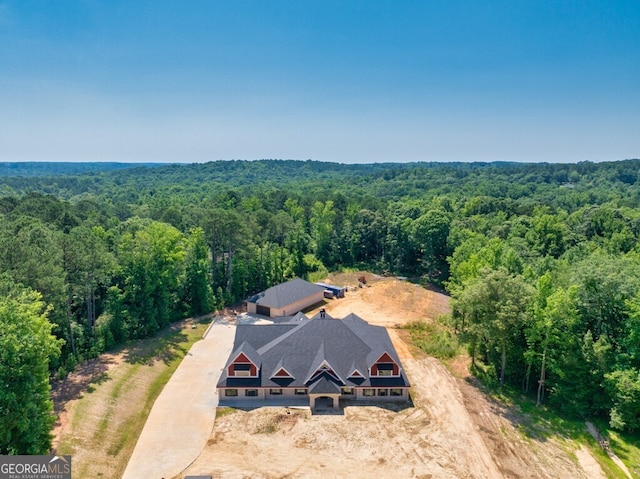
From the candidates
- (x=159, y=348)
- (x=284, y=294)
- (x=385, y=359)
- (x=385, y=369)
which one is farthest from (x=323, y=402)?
(x=284, y=294)

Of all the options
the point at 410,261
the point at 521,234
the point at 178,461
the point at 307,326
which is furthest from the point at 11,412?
the point at 521,234

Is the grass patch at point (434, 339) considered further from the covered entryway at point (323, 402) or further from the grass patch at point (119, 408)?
the grass patch at point (119, 408)

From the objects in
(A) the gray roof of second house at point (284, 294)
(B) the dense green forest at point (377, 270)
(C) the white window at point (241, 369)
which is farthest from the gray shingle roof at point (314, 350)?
(A) the gray roof of second house at point (284, 294)

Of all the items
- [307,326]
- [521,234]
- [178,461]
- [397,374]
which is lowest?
[178,461]

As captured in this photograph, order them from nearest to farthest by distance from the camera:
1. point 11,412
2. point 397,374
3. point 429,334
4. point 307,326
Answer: point 11,412 < point 397,374 < point 307,326 < point 429,334

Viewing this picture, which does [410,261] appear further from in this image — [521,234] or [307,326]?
[307,326]

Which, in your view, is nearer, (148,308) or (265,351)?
(265,351)
